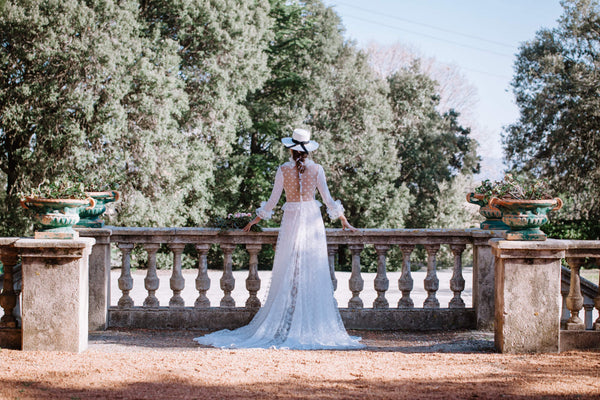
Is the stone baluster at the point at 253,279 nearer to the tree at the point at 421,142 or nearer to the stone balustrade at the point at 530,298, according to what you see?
the stone balustrade at the point at 530,298

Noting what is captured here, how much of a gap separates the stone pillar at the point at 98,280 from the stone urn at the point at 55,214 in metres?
1.04

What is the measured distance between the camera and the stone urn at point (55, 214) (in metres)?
4.94

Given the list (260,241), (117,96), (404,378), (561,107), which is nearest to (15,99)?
(117,96)

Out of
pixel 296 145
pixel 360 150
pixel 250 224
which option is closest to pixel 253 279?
pixel 250 224

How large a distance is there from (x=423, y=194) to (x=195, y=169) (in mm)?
10903

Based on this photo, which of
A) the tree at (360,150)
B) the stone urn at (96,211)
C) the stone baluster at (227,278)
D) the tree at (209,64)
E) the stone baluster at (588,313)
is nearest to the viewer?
the stone baluster at (588,313)

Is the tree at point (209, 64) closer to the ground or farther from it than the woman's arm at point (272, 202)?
farther from it

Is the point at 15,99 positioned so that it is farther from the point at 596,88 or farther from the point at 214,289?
the point at 596,88

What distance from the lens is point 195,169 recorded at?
18.9m

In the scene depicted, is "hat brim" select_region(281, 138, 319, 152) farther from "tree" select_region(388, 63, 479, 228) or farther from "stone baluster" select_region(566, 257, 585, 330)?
"tree" select_region(388, 63, 479, 228)

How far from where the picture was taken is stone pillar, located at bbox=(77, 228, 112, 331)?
6.14m

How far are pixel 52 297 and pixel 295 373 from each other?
2181 millimetres

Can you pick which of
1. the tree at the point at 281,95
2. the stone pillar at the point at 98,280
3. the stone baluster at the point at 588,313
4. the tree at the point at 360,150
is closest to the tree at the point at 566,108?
the tree at the point at 360,150

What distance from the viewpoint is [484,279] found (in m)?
6.17
